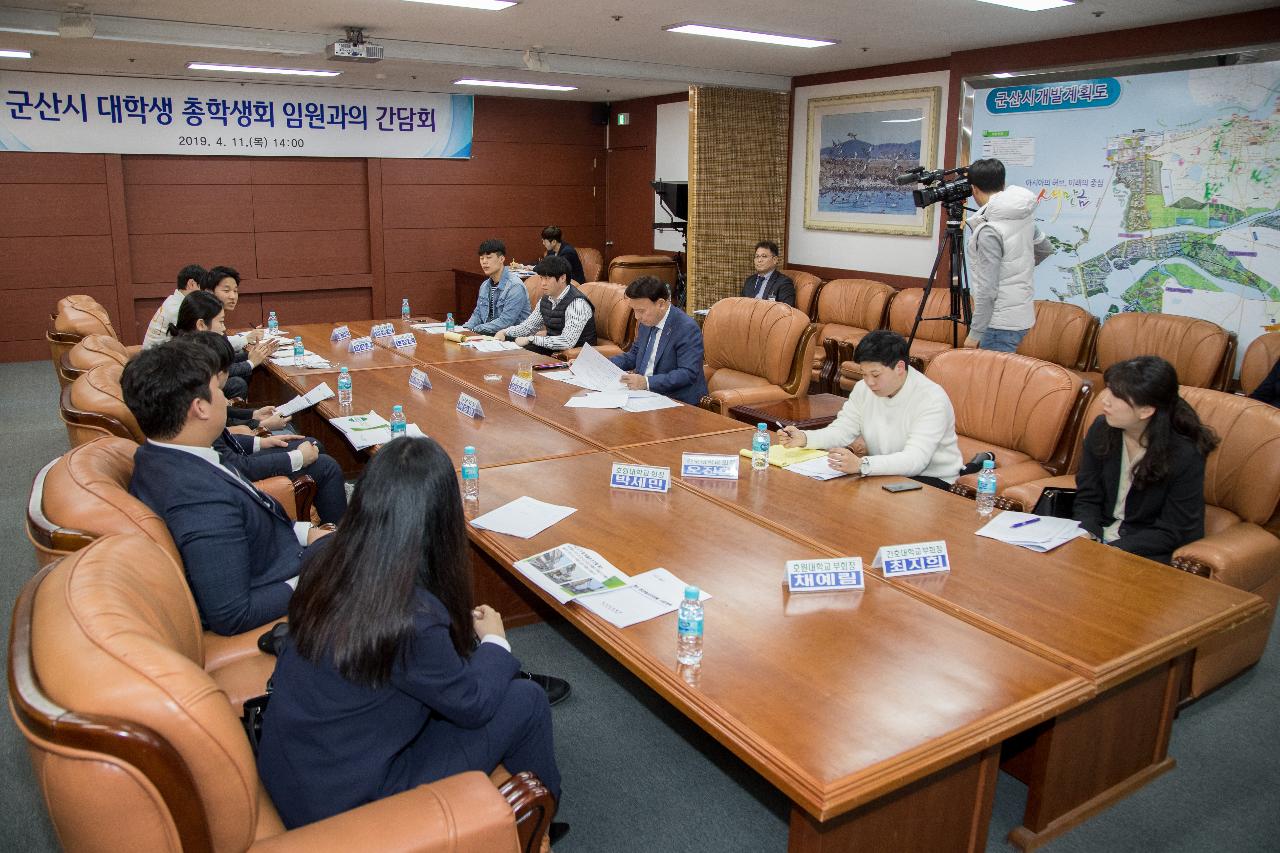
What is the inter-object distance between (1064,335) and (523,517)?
14.8ft

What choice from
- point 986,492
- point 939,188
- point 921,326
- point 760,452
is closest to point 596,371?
point 760,452

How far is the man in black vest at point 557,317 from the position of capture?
5.94 meters

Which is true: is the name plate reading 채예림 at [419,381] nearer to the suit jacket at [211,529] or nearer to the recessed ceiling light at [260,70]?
the suit jacket at [211,529]

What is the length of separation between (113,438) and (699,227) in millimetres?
5969

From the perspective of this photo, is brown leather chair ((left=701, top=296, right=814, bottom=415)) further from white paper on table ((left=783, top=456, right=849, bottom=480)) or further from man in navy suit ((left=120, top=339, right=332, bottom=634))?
man in navy suit ((left=120, top=339, right=332, bottom=634))

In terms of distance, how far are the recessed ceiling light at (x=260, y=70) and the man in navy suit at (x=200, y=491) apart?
20.7 ft

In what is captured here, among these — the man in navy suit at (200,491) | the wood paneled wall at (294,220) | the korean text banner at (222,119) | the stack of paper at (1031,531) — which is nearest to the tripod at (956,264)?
the stack of paper at (1031,531)

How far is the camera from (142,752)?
4.05 ft

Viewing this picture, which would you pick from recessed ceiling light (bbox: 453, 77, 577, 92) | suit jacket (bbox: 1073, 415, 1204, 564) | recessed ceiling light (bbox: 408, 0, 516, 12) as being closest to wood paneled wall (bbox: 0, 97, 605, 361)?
recessed ceiling light (bbox: 453, 77, 577, 92)

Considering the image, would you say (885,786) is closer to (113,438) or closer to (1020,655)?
(1020,655)

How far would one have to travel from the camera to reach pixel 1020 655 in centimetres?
189

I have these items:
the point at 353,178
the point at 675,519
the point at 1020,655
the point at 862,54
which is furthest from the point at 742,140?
the point at 1020,655

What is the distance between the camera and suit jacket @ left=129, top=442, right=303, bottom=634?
7.21 feet

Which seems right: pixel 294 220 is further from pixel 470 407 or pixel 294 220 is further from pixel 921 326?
pixel 470 407
